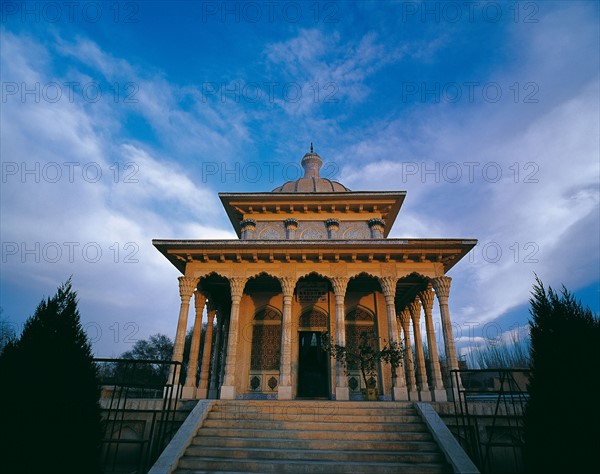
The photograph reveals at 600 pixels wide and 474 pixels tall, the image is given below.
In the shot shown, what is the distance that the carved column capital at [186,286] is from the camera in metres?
13.4

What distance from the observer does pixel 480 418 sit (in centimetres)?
945

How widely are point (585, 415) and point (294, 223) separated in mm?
13520

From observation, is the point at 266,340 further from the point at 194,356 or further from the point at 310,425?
the point at 310,425

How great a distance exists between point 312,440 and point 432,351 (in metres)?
7.56

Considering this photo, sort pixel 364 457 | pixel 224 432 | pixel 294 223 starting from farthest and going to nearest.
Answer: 1. pixel 294 223
2. pixel 224 432
3. pixel 364 457

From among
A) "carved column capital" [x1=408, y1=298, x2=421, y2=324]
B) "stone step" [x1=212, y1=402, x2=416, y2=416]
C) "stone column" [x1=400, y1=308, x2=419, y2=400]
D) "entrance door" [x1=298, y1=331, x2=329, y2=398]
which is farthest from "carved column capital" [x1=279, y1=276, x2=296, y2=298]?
"carved column capital" [x1=408, y1=298, x2=421, y2=324]

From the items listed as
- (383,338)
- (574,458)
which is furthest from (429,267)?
(574,458)

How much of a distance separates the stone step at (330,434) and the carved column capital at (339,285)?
5.60 meters

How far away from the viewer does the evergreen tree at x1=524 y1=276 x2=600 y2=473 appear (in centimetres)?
497

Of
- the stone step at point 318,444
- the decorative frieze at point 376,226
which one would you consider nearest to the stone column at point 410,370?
the decorative frieze at point 376,226

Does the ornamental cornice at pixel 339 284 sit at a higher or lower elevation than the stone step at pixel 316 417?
higher

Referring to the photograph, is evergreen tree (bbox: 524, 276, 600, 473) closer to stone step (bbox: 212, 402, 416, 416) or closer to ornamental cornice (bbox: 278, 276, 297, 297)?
stone step (bbox: 212, 402, 416, 416)

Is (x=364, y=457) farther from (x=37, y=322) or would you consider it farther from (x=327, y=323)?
(x=327, y=323)

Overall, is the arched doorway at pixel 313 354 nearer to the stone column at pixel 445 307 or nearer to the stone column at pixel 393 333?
the stone column at pixel 393 333
